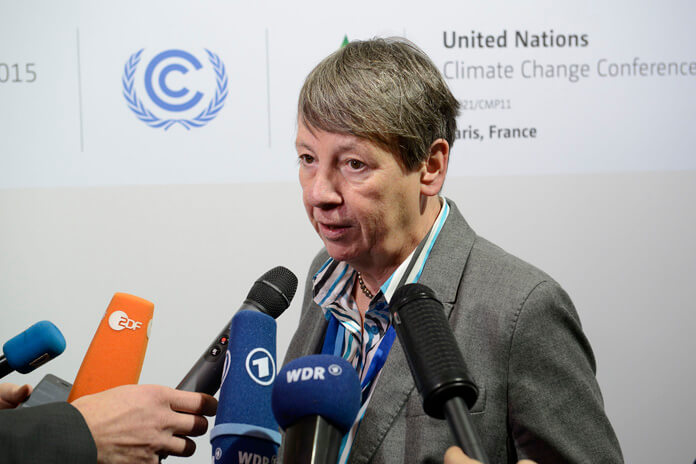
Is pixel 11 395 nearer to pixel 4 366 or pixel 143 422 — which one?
pixel 4 366

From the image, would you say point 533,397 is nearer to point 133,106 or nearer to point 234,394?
point 234,394

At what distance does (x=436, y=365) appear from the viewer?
68 cm

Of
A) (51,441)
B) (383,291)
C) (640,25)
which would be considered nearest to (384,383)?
(383,291)

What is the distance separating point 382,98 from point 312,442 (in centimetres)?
78

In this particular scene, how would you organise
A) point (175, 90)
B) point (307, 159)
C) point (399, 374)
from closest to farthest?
point (399, 374) < point (307, 159) < point (175, 90)

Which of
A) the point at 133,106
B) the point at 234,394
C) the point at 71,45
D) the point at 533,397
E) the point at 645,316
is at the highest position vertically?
the point at 71,45

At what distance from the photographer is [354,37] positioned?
2568mm

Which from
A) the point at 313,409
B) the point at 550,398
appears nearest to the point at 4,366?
the point at 313,409

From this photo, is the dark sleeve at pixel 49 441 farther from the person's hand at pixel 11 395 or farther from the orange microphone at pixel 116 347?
the person's hand at pixel 11 395

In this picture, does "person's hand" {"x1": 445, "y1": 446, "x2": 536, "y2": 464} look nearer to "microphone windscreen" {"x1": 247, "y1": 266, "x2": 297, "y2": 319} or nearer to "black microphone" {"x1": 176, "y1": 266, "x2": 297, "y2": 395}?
"black microphone" {"x1": 176, "y1": 266, "x2": 297, "y2": 395}

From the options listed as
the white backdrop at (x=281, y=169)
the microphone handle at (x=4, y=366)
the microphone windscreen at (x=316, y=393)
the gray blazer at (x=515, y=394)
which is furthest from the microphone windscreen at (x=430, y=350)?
the white backdrop at (x=281, y=169)

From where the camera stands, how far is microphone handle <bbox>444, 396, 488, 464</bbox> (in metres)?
0.63

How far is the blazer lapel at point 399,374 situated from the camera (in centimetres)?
125

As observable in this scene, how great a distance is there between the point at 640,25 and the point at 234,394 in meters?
2.44
